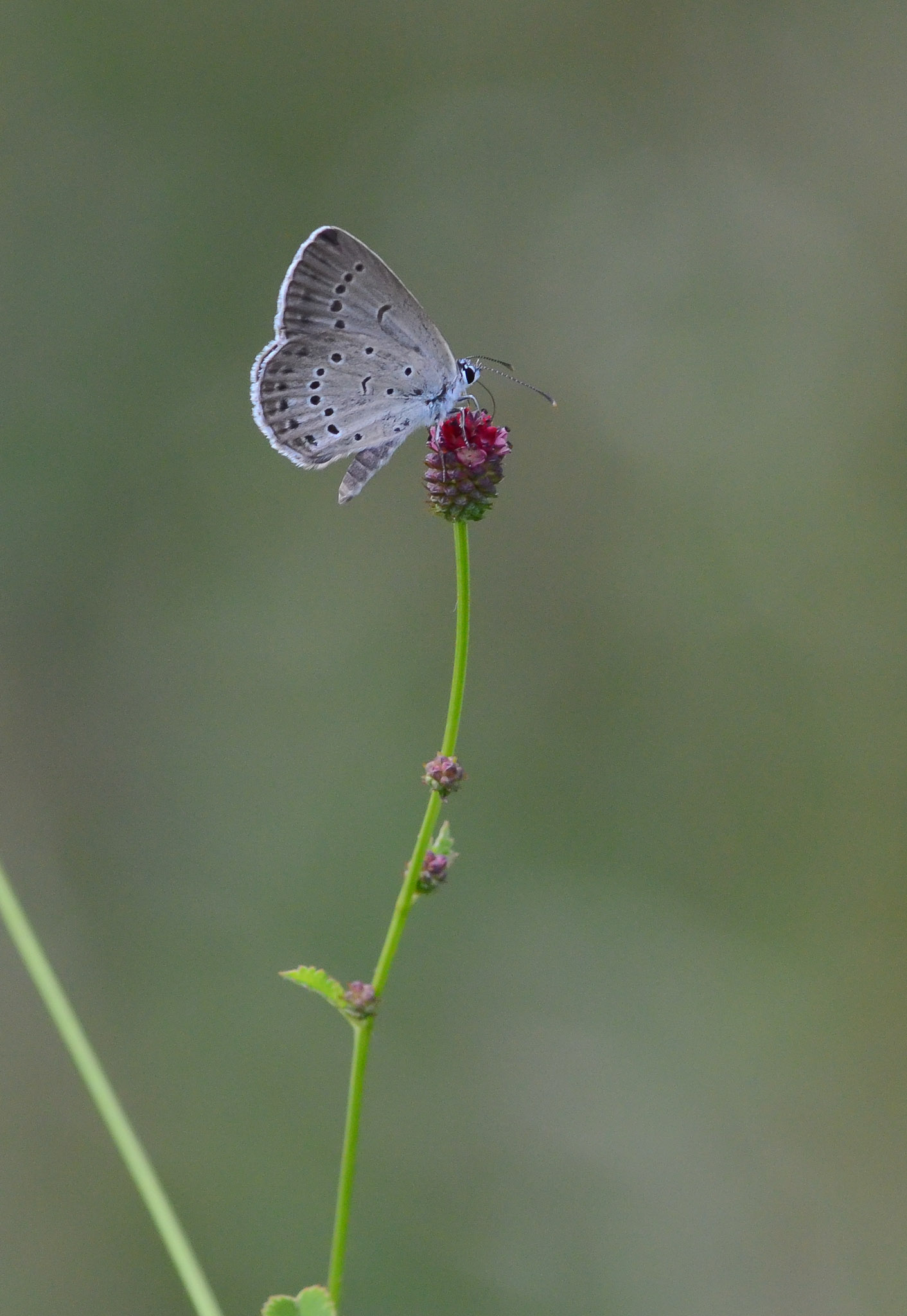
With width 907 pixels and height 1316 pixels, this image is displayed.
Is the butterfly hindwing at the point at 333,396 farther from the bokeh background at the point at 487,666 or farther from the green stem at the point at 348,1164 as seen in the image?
the bokeh background at the point at 487,666

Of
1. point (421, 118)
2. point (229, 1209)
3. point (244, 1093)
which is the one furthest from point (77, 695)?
point (421, 118)

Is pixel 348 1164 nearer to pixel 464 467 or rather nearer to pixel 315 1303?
pixel 315 1303

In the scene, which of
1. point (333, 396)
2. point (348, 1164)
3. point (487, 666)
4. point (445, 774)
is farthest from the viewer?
point (487, 666)

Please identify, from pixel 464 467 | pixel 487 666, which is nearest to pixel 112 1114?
pixel 464 467

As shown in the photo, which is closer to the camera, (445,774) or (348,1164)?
(348,1164)

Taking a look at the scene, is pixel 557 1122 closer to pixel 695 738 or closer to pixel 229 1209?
pixel 229 1209

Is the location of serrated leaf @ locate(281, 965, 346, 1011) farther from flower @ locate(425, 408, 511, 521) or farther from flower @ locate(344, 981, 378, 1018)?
flower @ locate(425, 408, 511, 521)

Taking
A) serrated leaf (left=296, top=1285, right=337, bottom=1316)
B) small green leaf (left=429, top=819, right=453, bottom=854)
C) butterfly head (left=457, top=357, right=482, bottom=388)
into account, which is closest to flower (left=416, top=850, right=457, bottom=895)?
small green leaf (left=429, top=819, right=453, bottom=854)

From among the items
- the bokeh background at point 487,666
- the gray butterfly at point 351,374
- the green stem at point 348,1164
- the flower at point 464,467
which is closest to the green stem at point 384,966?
the green stem at point 348,1164
